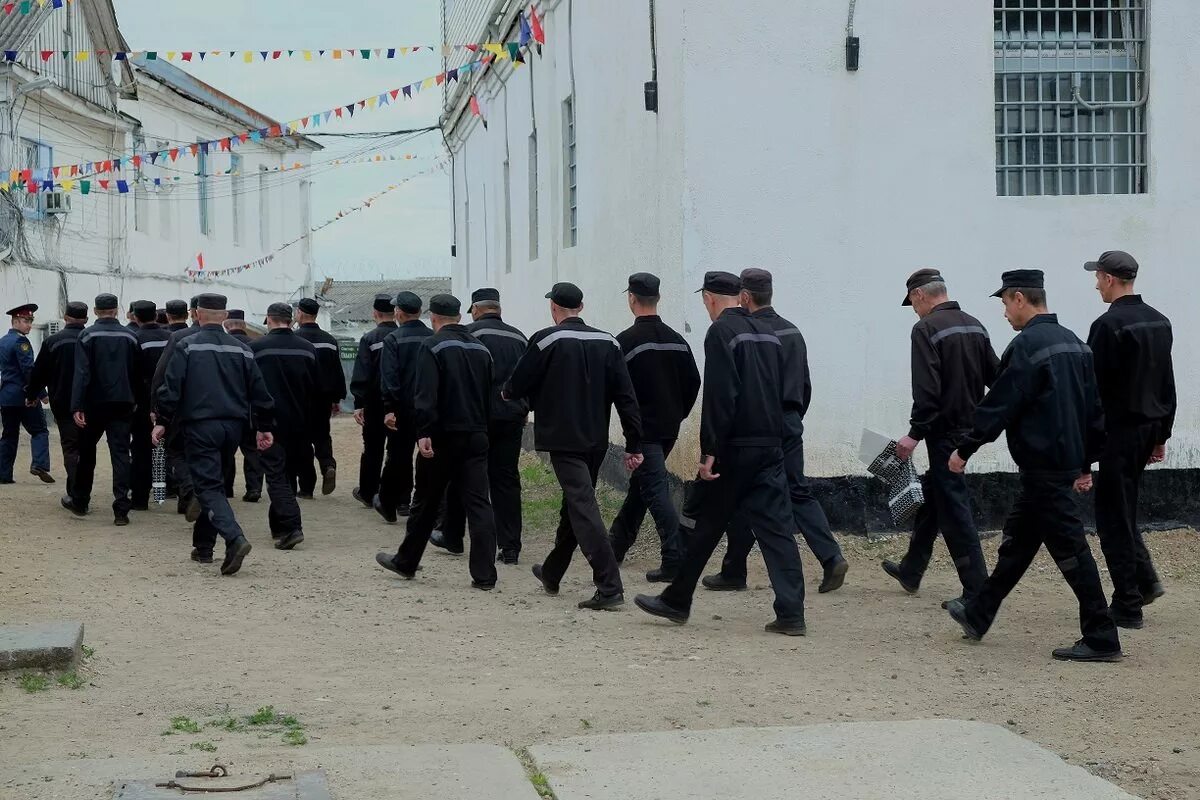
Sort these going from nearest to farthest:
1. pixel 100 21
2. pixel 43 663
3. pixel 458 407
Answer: pixel 43 663, pixel 458 407, pixel 100 21

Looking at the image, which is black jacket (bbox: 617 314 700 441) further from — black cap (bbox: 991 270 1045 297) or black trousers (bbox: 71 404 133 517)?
black trousers (bbox: 71 404 133 517)

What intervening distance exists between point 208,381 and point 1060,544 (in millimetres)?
5624

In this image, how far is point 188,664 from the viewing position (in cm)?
695

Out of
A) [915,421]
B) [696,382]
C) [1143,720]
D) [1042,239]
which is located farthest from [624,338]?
[1143,720]

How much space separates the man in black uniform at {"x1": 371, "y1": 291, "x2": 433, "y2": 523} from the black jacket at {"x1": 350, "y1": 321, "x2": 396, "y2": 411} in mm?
372

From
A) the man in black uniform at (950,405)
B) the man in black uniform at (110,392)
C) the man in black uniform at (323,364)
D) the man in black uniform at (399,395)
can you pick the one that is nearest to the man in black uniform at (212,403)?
the man in black uniform at (399,395)

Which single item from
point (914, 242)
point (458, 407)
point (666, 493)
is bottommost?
point (666, 493)

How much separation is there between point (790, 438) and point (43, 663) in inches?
163

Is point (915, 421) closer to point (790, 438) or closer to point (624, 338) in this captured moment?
point (790, 438)

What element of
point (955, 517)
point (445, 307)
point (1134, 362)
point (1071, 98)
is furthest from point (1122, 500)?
point (1071, 98)

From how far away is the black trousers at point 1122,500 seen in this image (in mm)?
7617

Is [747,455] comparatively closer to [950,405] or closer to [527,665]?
[950,405]

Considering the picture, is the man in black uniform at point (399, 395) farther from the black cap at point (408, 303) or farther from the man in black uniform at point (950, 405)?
the man in black uniform at point (950, 405)

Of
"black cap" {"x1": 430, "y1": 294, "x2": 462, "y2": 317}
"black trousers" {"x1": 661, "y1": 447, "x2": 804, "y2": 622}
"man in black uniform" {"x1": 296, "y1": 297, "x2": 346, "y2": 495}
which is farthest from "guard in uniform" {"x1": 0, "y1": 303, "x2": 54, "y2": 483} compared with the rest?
"black trousers" {"x1": 661, "y1": 447, "x2": 804, "y2": 622}
